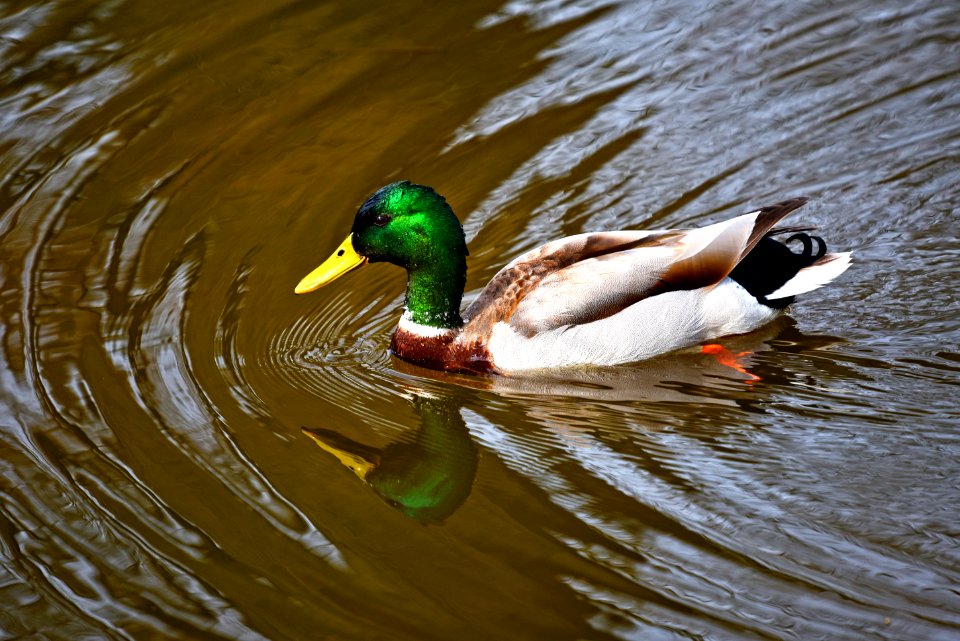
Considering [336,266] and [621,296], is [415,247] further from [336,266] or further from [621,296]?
[621,296]

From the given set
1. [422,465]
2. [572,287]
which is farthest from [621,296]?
[422,465]

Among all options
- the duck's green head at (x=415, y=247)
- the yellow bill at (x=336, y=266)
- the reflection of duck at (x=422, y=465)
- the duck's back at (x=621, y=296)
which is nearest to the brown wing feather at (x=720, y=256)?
the duck's back at (x=621, y=296)

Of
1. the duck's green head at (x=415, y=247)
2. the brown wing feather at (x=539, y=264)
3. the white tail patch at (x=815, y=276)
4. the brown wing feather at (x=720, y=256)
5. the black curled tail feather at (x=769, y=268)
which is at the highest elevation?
the duck's green head at (x=415, y=247)

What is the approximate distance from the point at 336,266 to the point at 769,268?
2.11 m

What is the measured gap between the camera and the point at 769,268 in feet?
19.1

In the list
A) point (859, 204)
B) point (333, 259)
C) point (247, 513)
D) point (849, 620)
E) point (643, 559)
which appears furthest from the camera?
point (859, 204)

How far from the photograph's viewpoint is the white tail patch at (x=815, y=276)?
18.6ft

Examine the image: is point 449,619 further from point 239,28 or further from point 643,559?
point 239,28

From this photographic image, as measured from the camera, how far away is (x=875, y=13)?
840 cm

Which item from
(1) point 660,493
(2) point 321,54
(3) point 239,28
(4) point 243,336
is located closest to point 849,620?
(1) point 660,493

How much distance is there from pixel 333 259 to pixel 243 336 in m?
0.58

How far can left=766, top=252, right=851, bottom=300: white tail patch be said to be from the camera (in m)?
5.68

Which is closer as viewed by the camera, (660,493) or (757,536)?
(757,536)

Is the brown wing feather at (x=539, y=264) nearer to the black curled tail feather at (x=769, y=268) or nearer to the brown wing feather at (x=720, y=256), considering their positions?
the brown wing feather at (x=720, y=256)
